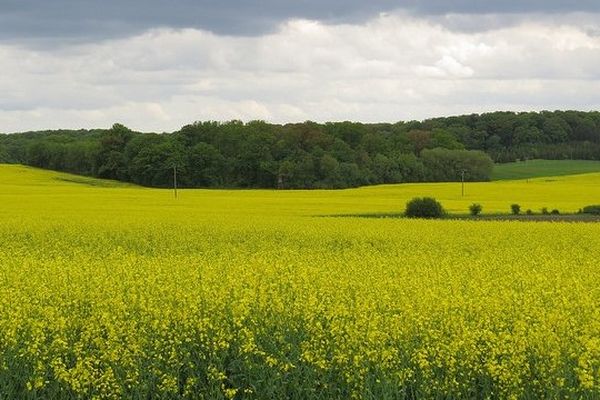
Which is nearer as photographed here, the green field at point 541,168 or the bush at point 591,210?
the bush at point 591,210

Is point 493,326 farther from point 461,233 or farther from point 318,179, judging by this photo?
point 318,179

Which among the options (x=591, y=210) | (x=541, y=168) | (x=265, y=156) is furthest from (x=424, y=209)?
(x=541, y=168)

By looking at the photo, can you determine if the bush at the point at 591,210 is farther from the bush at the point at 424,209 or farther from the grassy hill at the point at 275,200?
the bush at the point at 424,209

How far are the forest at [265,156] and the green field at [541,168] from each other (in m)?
7.22

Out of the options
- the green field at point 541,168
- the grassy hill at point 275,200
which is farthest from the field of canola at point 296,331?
the green field at point 541,168

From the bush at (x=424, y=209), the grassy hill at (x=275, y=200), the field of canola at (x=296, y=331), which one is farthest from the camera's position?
the bush at (x=424, y=209)

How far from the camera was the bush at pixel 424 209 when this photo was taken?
44031mm

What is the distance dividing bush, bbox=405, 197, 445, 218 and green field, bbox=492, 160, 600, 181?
59.6 meters

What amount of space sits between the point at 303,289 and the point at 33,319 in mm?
3351

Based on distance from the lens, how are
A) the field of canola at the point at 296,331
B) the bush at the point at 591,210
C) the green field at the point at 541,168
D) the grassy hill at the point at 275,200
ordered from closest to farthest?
the field of canola at the point at 296,331, the grassy hill at the point at 275,200, the bush at the point at 591,210, the green field at the point at 541,168

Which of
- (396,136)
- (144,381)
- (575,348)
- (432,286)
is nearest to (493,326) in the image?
(575,348)

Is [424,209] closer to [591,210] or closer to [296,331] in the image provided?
[591,210]

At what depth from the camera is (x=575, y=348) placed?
8219mm

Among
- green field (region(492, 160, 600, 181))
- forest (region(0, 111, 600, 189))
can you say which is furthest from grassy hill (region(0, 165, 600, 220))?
green field (region(492, 160, 600, 181))
